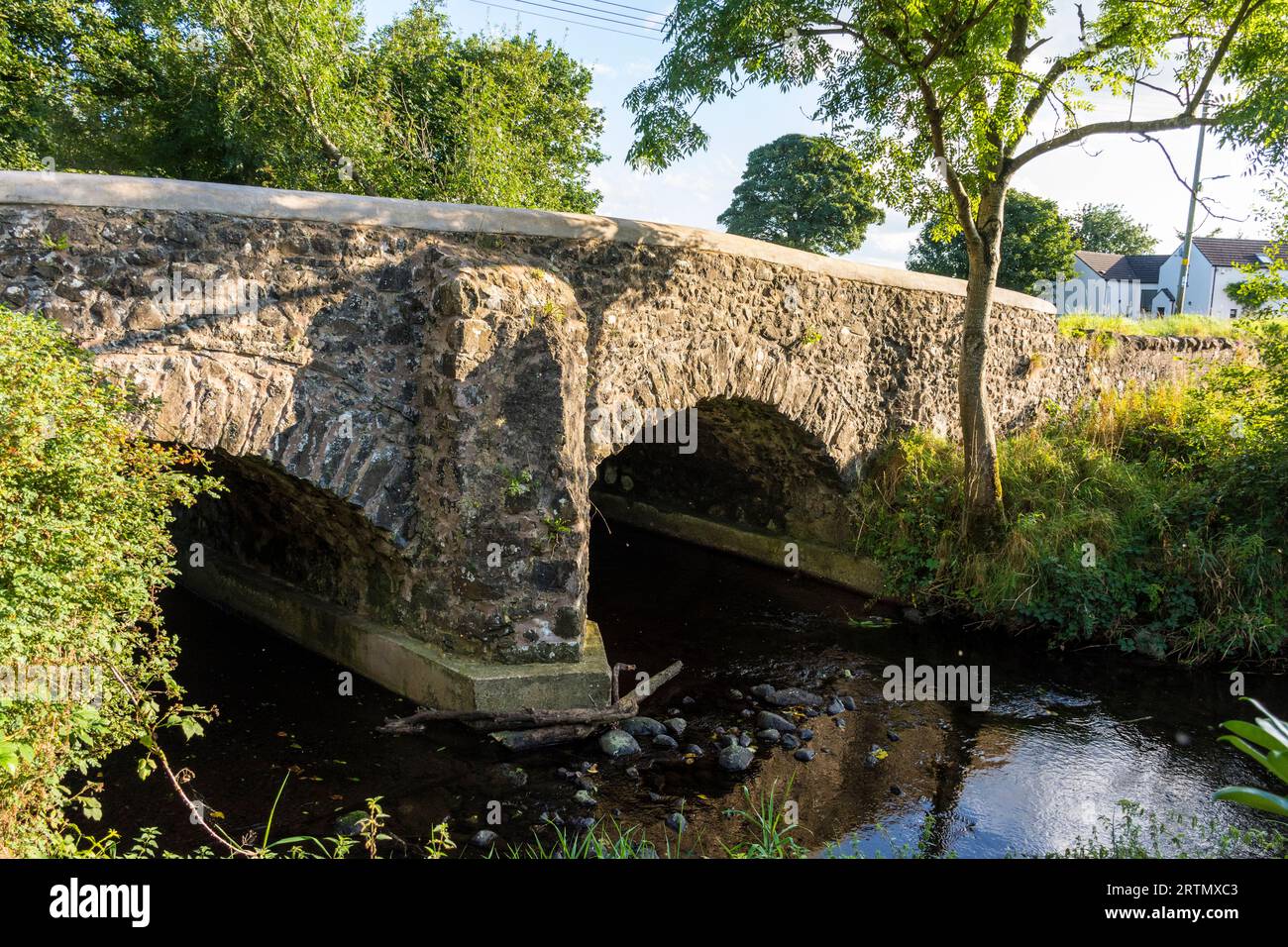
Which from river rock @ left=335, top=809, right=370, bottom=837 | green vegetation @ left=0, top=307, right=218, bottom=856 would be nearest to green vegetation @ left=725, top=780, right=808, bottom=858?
river rock @ left=335, top=809, right=370, bottom=837

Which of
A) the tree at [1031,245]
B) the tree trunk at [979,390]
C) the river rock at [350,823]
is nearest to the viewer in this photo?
the river rock at [350,823]

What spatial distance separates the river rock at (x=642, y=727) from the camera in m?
5.87

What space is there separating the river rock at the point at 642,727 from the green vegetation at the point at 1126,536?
376cm

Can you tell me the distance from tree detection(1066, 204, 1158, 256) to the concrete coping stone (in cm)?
3631

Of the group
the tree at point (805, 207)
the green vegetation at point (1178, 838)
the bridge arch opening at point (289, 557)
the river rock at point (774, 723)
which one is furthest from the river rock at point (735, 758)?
the tree at point (805, 207)

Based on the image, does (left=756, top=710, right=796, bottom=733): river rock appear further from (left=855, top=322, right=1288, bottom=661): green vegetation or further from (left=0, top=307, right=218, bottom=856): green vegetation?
(left=0, top=307, right=218, bottom=856): green vegetation

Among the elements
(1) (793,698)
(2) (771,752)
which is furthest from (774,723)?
(1) (793,698)

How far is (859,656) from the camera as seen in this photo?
301 inches

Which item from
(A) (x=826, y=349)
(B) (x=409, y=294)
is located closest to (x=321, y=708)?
(B) (x=409, y=294)

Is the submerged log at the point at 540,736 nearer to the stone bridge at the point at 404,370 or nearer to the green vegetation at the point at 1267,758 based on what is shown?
the stone bridge at the point at 404,370

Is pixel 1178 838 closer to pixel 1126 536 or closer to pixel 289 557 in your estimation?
pixel 1126 536

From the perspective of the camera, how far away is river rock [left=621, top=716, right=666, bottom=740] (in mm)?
5867

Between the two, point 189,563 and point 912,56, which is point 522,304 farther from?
point 189,563
